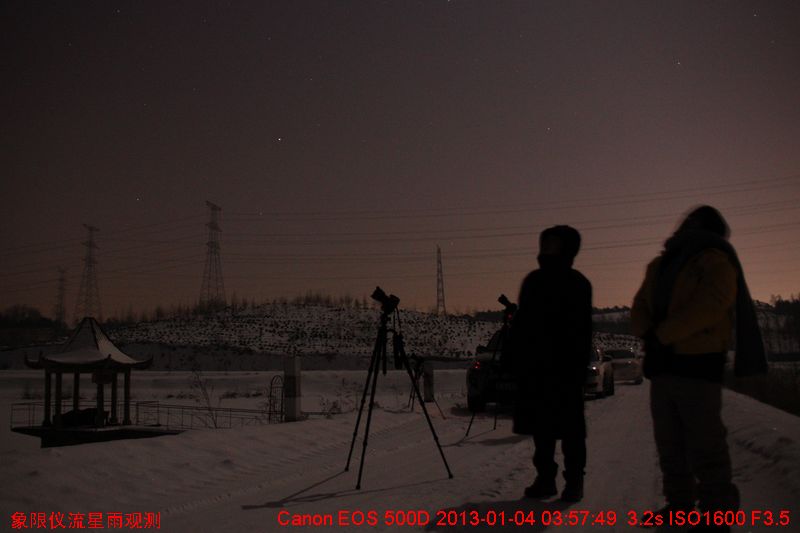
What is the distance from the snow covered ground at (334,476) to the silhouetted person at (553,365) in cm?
31

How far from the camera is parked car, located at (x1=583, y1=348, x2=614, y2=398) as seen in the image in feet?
50.4

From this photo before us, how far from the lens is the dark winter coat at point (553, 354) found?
5062mm

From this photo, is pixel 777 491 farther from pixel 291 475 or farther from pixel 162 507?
pixel 162 507

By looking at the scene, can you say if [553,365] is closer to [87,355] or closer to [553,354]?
[553,354]

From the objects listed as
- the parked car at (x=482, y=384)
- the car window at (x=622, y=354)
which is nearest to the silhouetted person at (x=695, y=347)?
the parked car at (x=482, y=384)

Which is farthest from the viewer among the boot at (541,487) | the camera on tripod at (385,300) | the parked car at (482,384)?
the parked car at (482,384)

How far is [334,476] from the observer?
6730 mm

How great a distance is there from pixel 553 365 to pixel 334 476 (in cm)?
287

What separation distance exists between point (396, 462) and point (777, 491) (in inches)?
154

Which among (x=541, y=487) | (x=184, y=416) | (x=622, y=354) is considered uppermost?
(x=541, y=487)
